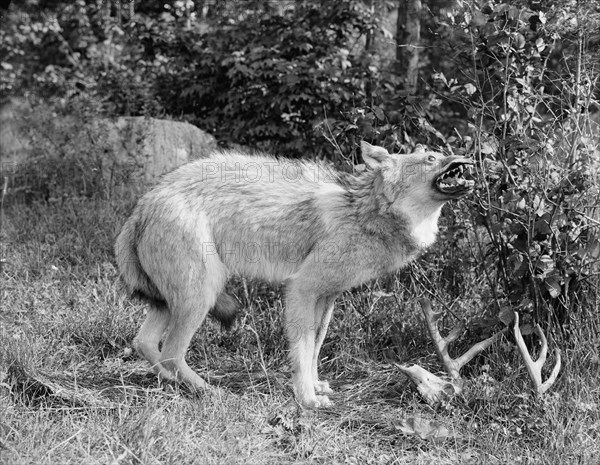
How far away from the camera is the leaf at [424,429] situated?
165 inches

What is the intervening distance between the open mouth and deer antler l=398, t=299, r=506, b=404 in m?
0.77

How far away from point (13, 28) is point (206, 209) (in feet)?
28.8

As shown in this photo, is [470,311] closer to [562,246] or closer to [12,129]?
[562,246]

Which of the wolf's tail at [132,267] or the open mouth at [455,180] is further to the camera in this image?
the wolf's tail at [132,267]

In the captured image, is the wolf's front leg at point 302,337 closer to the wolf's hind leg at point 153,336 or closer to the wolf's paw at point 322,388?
the wolf's paw at point 322,388

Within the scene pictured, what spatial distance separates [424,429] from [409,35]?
5361 millimetres

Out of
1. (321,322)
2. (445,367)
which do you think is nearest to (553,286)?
(445,367)

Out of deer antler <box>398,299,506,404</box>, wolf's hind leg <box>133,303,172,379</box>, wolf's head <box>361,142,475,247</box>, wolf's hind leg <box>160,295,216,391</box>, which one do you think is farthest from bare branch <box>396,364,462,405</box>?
wolf's hind leg <box>133,303,172,379</box>

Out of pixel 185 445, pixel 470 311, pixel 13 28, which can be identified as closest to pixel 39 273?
pixel 185 445

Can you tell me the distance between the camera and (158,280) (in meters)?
4.86

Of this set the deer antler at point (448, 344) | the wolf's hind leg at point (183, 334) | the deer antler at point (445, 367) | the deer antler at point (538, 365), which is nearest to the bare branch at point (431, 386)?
the deer antler at point (445, 367)

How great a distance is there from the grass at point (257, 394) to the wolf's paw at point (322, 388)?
123 mm

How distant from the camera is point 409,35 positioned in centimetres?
841

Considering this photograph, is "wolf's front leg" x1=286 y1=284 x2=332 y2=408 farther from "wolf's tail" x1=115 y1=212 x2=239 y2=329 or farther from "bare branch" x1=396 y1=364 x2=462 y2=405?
"wolf's tail" x1=115 y1=212 x2=239 y2=329
